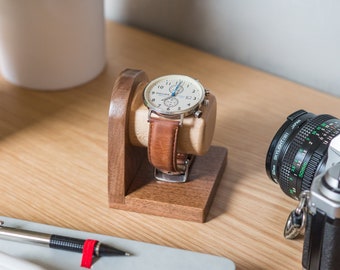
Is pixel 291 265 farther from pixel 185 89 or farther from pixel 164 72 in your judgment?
pixel 164 72

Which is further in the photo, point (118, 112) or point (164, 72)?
point (164, 72)

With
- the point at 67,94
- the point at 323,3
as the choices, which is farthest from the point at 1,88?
the point at 323,3

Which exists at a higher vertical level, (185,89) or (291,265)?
(185,89)

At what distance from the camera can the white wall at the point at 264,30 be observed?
0.81 m

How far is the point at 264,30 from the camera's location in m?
0.86

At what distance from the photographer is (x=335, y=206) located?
502mm

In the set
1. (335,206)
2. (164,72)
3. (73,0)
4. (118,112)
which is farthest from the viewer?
(164,72)

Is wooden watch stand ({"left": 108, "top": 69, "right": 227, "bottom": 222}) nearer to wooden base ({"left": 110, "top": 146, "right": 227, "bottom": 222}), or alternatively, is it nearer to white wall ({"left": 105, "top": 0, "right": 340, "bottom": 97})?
wooden base ({"left": 110, "top": 146, "right": 227, "bottom": 222})

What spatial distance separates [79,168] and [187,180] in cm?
12

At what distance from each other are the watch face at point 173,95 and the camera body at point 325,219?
0.44ft

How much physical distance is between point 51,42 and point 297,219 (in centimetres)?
37

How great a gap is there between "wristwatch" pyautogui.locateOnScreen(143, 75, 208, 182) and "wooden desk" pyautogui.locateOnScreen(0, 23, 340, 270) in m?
0.06

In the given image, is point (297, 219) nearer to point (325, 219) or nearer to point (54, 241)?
point (325, 219)

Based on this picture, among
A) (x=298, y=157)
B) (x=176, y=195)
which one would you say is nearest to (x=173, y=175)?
(x=176, y=195)
